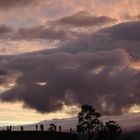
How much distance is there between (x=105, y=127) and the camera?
460ft

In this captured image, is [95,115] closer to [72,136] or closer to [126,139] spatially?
[72,136]

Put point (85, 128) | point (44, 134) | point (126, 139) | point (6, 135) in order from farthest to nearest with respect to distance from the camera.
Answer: point (126, 139) → point (85, 128) → point (44, 134) → point (6, 135)

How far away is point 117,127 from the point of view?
145375 millimetres

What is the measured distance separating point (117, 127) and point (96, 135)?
1216 cm

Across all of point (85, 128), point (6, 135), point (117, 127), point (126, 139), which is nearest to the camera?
point (6, 135)

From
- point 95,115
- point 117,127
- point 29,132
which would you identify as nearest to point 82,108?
point 95,115

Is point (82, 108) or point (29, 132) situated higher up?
point (82, 108)

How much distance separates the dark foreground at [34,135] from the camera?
356ft

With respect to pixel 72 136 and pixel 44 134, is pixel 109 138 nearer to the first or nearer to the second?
pixel 72 136

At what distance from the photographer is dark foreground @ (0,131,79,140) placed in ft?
356

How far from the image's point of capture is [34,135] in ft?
373

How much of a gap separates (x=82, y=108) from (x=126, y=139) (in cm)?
3514

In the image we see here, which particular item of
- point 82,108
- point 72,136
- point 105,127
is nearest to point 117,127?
point 105,127

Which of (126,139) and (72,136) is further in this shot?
(126,139)
